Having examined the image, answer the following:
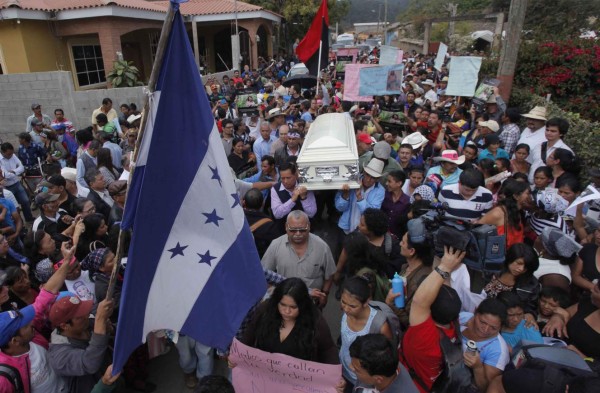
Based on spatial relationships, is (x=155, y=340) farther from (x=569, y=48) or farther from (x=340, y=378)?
(x=569, y=48)

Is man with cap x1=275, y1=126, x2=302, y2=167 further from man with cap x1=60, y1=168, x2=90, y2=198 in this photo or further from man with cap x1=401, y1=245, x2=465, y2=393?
man with cap x1=401, y1=245, x2=465, y2=393

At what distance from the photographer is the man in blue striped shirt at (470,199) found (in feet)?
11.8

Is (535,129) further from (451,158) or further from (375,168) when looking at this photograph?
(375,168)

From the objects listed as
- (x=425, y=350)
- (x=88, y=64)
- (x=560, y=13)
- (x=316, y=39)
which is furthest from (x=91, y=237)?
(x=560, y=13)

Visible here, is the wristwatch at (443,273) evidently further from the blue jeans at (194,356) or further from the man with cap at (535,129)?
the man with cap at (535,129)

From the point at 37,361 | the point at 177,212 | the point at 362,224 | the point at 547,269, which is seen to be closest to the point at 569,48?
the point at 547,269

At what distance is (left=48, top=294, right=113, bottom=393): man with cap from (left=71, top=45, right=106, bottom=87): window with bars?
14.0 metres

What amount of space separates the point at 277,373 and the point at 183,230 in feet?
3.06

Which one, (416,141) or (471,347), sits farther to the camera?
(416,141)

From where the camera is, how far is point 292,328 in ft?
7.46

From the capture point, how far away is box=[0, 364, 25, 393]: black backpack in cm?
194

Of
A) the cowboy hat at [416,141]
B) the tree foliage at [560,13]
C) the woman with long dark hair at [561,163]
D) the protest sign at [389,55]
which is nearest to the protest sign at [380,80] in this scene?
the cowboy hat at [416,141]

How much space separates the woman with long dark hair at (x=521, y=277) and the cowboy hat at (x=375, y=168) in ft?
5.11

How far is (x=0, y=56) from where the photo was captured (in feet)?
37.9
